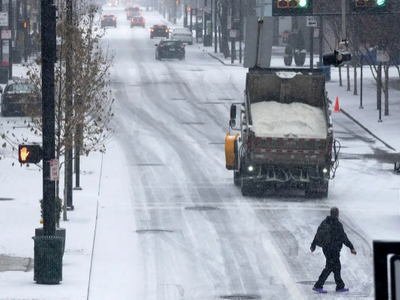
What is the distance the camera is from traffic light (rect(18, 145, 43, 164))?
43.3ft

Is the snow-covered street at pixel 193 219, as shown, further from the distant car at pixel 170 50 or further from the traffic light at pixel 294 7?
the distant car at pixel 170 50

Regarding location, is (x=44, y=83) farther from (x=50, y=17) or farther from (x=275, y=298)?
(x=275, y=298)

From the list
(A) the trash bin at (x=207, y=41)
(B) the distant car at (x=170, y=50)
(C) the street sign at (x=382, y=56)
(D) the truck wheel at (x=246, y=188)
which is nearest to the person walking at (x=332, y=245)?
(D) the truck wheel at (x=246, y=188)

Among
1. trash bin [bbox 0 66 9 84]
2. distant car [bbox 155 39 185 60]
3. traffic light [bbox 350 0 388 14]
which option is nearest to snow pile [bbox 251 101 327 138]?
traffic light [bbox 350 0 388 14]

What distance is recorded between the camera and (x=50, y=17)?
42.7ft

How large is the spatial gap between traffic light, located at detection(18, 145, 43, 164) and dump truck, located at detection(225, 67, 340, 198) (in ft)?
31.6

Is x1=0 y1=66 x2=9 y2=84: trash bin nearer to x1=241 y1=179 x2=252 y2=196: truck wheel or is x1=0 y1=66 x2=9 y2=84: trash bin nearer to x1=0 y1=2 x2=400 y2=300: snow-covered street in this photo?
x1=0 y1=2 x2=400 y2=300: snow-covered street

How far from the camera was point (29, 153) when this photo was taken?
13.3 m

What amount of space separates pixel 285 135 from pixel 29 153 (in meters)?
10.1

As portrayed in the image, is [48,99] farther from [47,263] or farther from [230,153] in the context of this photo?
[230,153]

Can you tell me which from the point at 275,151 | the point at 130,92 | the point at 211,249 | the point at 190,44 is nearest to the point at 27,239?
the point at 211,249

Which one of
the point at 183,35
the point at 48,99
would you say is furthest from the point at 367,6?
the point at 183,35

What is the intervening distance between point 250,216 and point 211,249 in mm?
3632

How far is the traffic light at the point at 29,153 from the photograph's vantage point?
1321 cm
